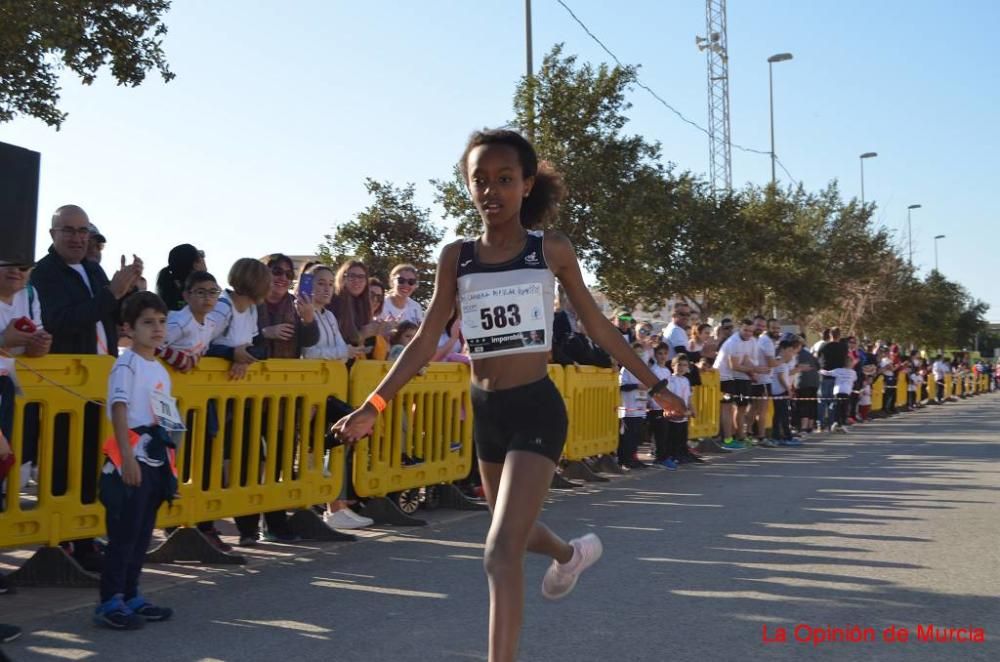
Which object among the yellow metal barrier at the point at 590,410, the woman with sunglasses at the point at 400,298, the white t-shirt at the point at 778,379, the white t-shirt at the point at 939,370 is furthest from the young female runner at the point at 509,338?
the white t-shirt at the point at 939,370

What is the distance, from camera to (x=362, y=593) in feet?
20.2

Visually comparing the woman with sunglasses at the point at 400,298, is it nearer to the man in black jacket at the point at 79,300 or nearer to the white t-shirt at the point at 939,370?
the man in black jacket at the point at 79,300

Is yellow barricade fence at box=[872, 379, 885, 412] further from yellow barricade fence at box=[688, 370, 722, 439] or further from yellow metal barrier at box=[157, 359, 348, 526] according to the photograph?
yellow metal barrier at box=[157, 359, 348, 526]

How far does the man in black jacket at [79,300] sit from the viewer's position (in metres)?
6.65

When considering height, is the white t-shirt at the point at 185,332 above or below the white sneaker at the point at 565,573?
above

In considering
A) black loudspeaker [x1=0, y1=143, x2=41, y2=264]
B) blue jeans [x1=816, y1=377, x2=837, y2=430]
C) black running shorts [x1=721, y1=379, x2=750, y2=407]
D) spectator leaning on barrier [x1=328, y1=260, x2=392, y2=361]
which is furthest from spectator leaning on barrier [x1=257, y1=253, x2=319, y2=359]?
blue jeans [x1=816, y1=377, x2=837, y2=430]

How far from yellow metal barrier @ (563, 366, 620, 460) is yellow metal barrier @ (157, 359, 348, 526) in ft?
13.1

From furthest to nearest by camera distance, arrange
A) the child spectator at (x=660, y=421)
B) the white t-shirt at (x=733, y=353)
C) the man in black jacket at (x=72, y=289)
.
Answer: the white t-shirt at (x=733, y=353) < the child spectator at (x=660, y=421) < the man in black jacket at (x=72, y=289)

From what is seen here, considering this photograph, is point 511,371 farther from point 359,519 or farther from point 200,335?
point 359,519

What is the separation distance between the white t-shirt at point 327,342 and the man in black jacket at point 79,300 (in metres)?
1.79

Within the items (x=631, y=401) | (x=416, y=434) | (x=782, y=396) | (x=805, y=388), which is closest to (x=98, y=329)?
(x=416, y=434)

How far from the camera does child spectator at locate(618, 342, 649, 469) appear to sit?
14133 mm

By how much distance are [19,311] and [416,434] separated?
12.1ft

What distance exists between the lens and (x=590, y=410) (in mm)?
13070
